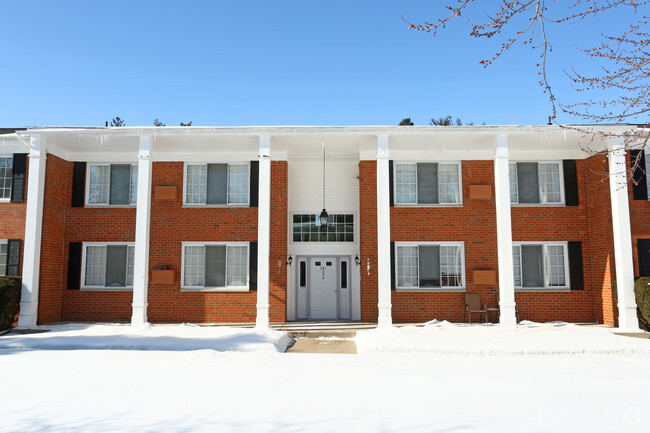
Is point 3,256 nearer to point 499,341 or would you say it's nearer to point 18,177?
point 18,177

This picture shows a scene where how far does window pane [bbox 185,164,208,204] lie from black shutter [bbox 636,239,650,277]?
12300mm

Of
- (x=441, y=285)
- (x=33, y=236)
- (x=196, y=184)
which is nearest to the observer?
(x=33, y=236)

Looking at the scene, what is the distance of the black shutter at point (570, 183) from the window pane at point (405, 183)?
4.38 m

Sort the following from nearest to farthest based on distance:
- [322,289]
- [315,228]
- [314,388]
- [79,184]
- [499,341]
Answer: [314,388]
[499,341]
[79,184]
[322,289]
[315,228]

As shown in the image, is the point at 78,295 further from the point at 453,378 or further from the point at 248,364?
the point at 453,378

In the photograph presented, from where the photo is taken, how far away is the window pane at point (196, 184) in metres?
14.0

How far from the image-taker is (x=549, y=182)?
13820mm

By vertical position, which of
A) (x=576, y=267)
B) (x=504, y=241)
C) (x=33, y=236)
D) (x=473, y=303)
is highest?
(x=33, y=236)

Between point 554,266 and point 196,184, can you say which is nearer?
point 554,266

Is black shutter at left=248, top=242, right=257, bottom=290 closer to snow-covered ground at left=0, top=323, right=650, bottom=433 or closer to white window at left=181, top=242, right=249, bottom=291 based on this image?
white window at left=181, top=242, right=249, bottom=291

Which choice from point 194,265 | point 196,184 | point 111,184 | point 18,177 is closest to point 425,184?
point 196,184

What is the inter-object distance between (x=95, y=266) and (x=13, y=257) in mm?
2080

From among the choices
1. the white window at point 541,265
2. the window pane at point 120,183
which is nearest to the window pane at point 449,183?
the white window at point 541,265

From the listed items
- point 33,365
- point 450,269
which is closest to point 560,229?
point 450,269
